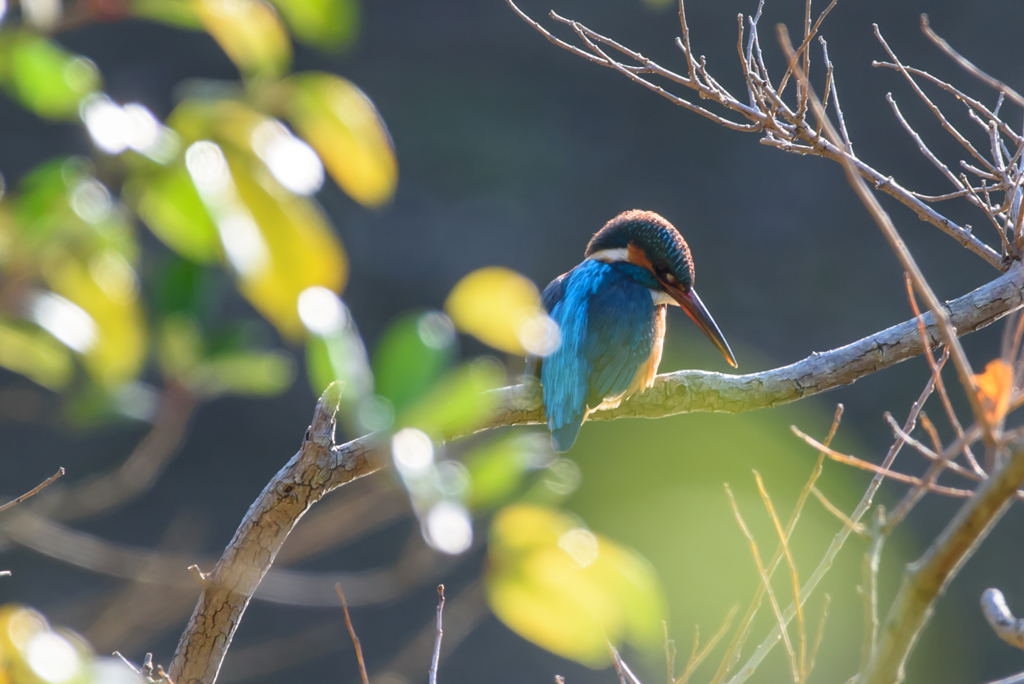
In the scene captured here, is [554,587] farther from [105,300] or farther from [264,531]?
[264,531]

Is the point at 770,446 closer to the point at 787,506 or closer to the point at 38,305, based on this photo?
the point at 787,506

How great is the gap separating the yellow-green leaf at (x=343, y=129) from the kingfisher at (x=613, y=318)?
1048 mm

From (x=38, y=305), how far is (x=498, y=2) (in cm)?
637

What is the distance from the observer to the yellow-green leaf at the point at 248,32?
1.15 ft

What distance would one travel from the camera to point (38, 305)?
337 millimetres

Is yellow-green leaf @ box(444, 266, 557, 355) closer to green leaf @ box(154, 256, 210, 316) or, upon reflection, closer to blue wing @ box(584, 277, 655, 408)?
green leaf @ box(154, 256, 210, 316)

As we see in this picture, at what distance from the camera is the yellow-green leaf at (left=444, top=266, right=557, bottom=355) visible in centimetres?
38

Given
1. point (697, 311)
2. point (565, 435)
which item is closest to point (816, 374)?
point (565, 435)

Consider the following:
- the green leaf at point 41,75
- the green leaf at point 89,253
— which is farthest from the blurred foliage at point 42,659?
the green leaf at point 41,75

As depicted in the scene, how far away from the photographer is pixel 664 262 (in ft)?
5.98

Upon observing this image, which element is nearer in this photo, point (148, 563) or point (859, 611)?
point (148, 563)

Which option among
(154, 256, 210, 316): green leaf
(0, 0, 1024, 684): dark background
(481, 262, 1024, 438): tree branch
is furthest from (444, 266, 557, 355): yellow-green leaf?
(0, 0, 1024, 684): dark background

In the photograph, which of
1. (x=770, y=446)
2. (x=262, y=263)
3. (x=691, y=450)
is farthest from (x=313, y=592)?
(x=262, y=263)

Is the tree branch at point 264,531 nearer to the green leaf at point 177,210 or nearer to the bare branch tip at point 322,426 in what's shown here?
the bare branch tip at point 322,426
